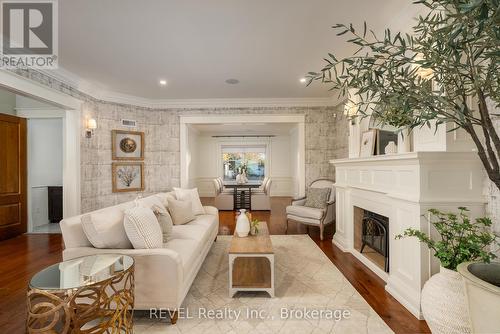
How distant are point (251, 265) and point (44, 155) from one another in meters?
5.74

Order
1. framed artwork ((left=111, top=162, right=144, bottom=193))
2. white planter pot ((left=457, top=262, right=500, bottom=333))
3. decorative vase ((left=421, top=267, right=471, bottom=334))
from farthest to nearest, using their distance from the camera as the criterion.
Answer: framed artwork ((left=111, top=162, right=144, bottom=193))
decorative vase ((left=421, top=267, right=471, bottom=334))
white planter pot ((left=457, top=262, right=500, bottom=333))

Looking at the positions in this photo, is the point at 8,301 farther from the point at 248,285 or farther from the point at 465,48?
the point at 465,48

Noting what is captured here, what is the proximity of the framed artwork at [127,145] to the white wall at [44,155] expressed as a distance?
62.1 inches

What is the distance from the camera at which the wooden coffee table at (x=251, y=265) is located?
7.75 feet

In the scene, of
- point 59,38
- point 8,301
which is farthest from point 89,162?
point 8,301

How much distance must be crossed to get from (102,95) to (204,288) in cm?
447

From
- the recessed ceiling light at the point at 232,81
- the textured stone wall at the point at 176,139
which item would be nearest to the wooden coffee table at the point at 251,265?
the recessed ceiling light at the point at 232,81

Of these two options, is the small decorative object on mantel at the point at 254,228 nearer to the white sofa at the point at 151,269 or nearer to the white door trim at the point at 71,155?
the white sofa at the point at 151,269

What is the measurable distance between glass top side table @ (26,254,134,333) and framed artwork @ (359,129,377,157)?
3.12 m

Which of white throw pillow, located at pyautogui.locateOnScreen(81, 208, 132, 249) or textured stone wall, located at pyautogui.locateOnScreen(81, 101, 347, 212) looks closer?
white throw pillow, located at pyautogui.locateOnScreen(81, 208, 132, 249)

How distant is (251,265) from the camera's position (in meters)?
2.77

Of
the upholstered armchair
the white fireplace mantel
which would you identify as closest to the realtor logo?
the white fireplace mantel

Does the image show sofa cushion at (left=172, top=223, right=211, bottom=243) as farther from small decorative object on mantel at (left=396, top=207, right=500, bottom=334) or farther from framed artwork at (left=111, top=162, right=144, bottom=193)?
framed artwork at (left=111, top=162, right=144, bottom=193)

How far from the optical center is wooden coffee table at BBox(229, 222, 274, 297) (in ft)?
7.75
